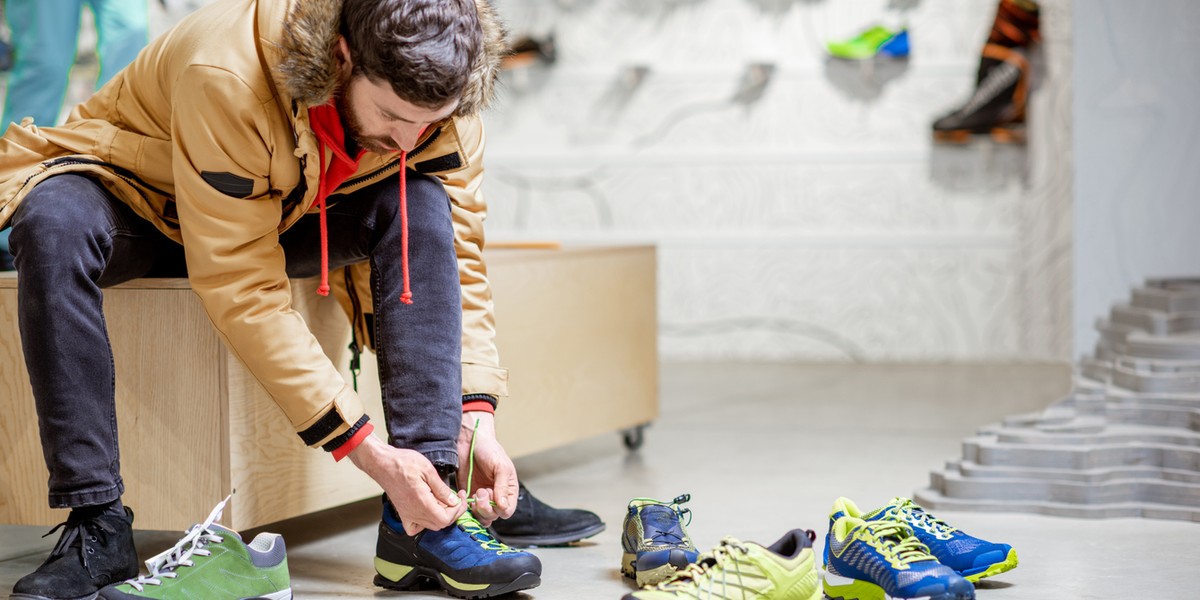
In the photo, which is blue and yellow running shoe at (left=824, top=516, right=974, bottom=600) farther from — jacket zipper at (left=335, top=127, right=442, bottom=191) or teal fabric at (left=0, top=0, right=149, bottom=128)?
teal fabric at (left=0, top=0, right=149, bottom=128)

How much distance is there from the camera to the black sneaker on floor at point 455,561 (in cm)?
141

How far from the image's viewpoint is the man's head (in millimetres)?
1222

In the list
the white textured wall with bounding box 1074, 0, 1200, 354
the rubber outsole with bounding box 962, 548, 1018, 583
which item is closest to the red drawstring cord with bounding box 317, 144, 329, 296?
the rubber outsole with bounding box 962, 548, 1018, 583

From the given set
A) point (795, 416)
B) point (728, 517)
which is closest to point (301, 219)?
point (728, 517)

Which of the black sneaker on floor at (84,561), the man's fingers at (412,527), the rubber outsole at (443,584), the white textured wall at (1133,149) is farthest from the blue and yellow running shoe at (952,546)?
the white textured wall at (1133,149)

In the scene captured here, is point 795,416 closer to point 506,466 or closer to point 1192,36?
point 1192,36

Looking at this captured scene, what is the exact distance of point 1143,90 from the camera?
3053 mm

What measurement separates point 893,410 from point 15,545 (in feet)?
6.93

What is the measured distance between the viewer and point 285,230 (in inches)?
59.4

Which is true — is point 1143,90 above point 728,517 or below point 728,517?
above

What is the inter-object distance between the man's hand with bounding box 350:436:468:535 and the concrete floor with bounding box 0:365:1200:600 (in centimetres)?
13

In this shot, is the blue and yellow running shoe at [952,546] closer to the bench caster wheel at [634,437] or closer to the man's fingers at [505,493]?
the man's fingers at [505,493]

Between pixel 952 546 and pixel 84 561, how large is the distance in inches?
39.5

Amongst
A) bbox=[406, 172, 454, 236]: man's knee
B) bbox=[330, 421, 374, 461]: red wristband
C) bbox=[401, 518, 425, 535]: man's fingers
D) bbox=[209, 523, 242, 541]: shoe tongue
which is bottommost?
bbox=[401, 518, 425, 535]: man's fingers
